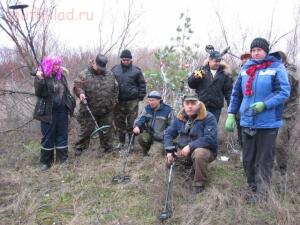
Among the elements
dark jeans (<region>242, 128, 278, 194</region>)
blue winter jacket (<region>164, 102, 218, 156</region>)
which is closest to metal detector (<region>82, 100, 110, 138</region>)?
blue winter jacket (<region>164, 102, 218, 156</region>)

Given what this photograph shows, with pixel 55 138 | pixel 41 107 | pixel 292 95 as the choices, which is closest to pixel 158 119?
pixel 55 138

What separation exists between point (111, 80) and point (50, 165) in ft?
5.27

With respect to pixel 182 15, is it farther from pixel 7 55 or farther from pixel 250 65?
pixel 7 55

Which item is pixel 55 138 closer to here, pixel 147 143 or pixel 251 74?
pixel 147 143

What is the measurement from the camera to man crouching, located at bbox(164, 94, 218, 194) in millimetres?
4547

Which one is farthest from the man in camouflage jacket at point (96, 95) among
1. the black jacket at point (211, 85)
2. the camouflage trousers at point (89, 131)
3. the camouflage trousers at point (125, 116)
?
the black jacket at point (211, 85)

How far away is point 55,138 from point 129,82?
1.52 m

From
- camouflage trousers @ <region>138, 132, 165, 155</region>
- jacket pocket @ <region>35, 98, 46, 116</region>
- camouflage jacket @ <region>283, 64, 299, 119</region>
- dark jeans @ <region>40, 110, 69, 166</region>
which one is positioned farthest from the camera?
camouflage trousers @ <region>138, 132, 165, 155</region>

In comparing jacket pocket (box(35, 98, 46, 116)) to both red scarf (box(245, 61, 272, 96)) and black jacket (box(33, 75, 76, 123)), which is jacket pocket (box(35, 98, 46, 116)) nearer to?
black jacket (box(33, 75, 76, 123))

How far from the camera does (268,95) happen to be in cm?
397

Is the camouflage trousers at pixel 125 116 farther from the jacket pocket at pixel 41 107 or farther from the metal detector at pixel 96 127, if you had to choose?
the jacket pocket at pixel 41 107

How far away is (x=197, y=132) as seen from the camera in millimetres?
4703

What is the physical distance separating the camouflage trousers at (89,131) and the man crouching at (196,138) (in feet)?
5.74

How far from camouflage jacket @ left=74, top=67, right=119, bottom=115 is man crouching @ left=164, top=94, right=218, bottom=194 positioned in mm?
1640
